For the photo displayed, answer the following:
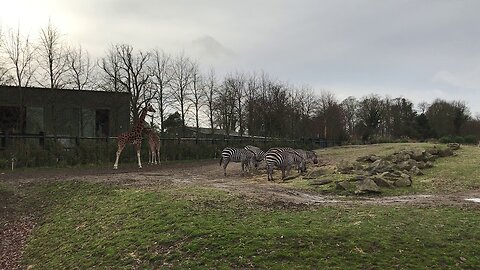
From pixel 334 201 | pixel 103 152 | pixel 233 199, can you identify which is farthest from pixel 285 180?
pixel 103 152

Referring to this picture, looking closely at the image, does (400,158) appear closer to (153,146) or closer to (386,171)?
(386,171)

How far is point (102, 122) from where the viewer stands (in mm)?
38688

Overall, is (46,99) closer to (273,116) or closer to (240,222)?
(273,116)

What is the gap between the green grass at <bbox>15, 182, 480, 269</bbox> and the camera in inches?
330

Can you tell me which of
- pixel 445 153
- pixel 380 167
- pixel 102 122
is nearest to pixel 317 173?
pixel 380 167

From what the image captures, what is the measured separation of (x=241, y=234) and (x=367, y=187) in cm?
757

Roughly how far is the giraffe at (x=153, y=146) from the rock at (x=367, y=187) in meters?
15.9

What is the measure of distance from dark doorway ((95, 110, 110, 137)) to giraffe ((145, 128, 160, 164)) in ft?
31.1

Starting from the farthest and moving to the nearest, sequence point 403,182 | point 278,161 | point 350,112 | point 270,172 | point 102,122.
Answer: point 350,112, point 102,122, point 270,172, point 278,161, point 403,182

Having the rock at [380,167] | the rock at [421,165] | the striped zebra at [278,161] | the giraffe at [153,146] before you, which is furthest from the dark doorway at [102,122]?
the rock at [421,165]

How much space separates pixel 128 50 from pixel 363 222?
34.7 m

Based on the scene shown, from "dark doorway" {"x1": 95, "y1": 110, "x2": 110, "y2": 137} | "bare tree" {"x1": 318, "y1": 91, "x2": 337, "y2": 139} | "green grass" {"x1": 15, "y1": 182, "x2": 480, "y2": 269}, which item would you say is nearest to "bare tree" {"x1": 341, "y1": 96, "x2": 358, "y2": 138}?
"bare tree" {"x1": 318, "y1": 91, "x2": 337, "y2": 139}

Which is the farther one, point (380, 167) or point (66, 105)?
point (66, 105)

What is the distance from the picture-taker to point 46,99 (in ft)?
116
